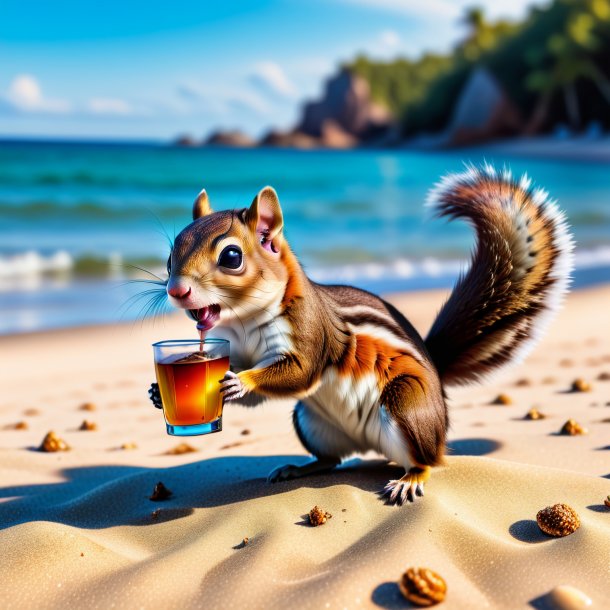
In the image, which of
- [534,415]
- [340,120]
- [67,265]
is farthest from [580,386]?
[340,120]

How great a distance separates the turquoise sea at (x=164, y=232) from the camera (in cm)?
A: 904

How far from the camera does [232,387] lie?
2.53m

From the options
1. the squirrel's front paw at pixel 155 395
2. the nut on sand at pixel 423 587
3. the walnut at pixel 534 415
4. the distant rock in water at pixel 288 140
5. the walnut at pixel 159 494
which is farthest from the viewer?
the distant rock in water at pixel 288 140

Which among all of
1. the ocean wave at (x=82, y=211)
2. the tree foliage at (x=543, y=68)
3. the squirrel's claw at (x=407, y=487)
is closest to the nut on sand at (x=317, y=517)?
the squirrel's claw at (x=407, y=487)

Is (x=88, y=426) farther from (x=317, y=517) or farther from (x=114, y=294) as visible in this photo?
(x=114, y=294)

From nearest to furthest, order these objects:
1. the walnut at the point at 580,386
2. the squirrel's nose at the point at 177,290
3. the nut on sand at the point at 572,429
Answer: the squirrel's nose at the point at 177,290
the nut on sand at the point at 572,429
the walnut at the point at 580,386

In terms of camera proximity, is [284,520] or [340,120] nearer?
[284,520]

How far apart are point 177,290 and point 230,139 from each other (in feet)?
313

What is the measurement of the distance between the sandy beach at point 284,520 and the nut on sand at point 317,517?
22 mm

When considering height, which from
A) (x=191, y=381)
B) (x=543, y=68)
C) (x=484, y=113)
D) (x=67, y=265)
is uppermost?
(x=543, y=68)

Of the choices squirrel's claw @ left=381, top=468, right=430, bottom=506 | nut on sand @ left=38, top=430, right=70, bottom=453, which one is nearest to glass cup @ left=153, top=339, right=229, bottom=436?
squirrel's claw @ left=381, top=468, right=430, bottom=506

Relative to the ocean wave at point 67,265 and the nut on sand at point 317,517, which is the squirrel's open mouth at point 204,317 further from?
the ocean wave at point 67,265

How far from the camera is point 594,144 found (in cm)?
4847

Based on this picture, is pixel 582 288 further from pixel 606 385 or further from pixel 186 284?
pixel 186 284
